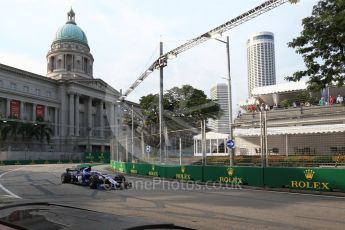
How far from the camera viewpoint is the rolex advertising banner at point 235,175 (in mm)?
18844

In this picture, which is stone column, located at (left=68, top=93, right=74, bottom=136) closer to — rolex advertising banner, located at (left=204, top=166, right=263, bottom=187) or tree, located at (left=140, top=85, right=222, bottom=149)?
tree, located at (left=140, top=85, right=222, bottom=149)

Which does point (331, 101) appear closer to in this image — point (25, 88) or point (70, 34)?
point (25, 88)

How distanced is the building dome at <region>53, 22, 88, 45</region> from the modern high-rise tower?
76.9 meters

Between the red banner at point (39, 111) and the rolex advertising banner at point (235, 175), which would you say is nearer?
the rolex advertising banner at point (235, 175)

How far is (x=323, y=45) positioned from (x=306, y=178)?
531 cm

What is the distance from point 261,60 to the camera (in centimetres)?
4978

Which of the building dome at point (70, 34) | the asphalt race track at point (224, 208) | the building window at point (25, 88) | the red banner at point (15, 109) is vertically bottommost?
the asphalt race track at point (224, 208)

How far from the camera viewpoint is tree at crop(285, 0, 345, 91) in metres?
15.7

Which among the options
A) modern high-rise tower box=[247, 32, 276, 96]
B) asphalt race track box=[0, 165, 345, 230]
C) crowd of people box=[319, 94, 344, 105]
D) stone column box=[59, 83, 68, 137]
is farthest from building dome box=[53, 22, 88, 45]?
asphalt race track box=[0, 165, 345, 230]

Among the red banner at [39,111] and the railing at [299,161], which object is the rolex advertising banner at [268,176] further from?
the red banner at [39,111]

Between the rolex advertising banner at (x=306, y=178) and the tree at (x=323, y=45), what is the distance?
11.1 ft

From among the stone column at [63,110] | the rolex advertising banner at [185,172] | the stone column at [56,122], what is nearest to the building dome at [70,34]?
the stone column at [63,110]

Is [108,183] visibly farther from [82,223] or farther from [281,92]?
[281,92]

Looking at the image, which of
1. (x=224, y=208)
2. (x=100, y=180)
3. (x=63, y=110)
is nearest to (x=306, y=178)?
(x=224, y=208)
